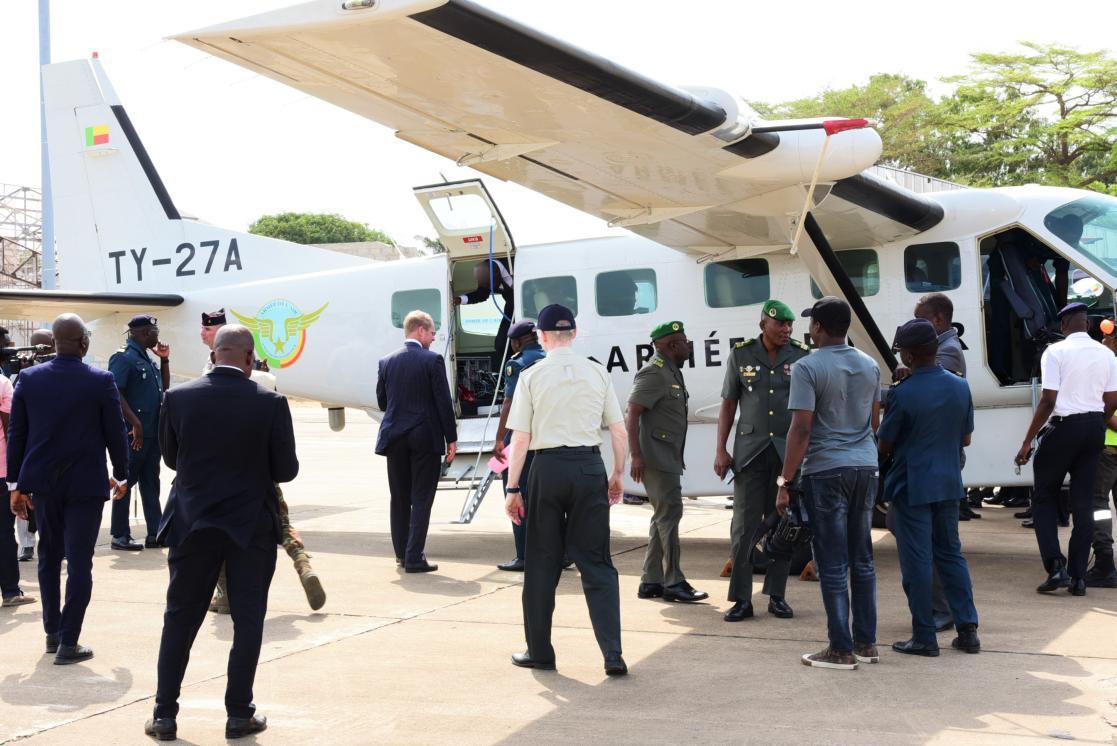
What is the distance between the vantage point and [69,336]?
609 centimetres

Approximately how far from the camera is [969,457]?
918 centimetres

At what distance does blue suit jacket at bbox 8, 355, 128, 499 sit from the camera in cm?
602

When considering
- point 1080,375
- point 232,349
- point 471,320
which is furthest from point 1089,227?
point 232,349

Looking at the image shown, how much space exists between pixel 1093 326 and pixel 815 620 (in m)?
3.92

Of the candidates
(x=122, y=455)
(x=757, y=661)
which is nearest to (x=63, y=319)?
(x=122, y=455)

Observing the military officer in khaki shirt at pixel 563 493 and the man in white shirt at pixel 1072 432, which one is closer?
the military officer in khaki shirt at pixel 563 493

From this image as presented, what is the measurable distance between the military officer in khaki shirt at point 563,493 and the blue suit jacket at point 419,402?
3.09 metres

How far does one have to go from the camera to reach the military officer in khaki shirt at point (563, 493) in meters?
5.74

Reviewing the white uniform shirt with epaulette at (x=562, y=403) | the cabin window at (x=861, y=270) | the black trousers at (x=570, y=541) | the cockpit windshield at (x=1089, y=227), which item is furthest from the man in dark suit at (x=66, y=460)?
the cockpit windshield at (x=1089, y=227)

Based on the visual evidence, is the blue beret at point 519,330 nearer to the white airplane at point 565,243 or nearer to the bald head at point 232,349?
the white airplane at point 565,243

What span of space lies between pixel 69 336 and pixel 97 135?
27.9 feet

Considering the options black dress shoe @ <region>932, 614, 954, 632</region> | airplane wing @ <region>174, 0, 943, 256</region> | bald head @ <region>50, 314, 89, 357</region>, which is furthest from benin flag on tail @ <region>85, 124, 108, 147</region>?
black dress shoe @ <region>932, 614, 954, 632</region>

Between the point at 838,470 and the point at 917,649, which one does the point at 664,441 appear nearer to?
the point at 838,470

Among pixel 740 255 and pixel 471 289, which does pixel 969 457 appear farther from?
pixel 471 289
